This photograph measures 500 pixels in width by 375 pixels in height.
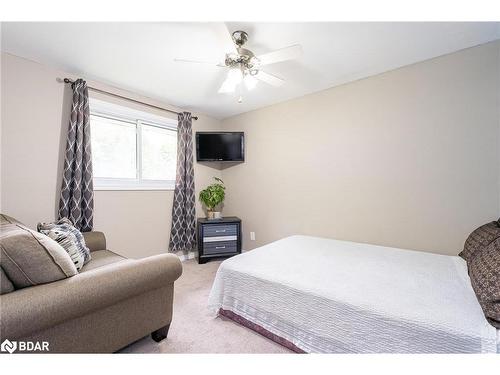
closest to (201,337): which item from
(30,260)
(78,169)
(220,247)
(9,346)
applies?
(9,346)

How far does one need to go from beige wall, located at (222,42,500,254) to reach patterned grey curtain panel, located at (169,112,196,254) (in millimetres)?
1088

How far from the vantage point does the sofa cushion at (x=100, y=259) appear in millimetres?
1695

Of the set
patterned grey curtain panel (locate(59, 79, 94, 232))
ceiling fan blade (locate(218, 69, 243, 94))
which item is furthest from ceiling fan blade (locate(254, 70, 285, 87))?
patterned grey curtain panel (locate(59, 79, 94, 232))

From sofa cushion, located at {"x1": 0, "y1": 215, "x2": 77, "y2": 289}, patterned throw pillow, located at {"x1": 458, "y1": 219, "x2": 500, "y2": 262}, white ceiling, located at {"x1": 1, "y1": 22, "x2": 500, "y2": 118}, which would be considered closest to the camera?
sofa cushion, located at {"x1": 0, "y1": 215, "x2": 77, "y2": 289}

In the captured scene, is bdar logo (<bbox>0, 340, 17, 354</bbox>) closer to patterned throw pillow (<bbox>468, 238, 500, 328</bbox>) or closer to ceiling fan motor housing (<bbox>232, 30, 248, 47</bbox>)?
patterned throw pillow (<bbox>468, 238, 500, 328</bbox>)

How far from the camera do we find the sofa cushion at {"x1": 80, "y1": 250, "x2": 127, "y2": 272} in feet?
5.56

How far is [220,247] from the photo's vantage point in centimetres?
322

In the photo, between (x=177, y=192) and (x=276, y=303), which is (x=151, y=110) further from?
(x=276, y=303)

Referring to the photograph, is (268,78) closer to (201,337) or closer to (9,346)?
(201,337)

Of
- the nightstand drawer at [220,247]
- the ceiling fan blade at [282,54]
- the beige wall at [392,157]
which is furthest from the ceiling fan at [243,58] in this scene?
the nightstand drawer at [220,247]

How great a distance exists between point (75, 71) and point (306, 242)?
3026 mm

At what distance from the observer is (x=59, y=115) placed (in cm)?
227

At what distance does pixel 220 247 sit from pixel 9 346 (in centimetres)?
237

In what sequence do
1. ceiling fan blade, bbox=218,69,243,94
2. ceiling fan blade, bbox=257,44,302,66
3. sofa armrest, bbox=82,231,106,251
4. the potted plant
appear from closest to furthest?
ceiling fan blade, bbox=257,44,302,66 < ceiling fan blade, bbox=218,69,243,94 < sofa armrest, bbox=82,231,106,251 < the potted plant
